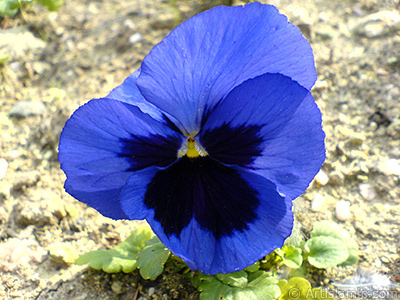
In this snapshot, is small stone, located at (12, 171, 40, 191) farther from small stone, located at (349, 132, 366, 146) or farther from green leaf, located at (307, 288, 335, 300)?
small stone, located at (349, 132, 366, 146)

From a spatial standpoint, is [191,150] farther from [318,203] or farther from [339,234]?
[318,203]

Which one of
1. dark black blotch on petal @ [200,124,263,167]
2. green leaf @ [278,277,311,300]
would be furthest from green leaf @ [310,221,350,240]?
dark black blotch on petal @ [200,124,263,167]

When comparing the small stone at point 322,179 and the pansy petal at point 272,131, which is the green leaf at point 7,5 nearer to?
the pansy petal at point 272,131

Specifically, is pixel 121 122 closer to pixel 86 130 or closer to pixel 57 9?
pixel 86 130

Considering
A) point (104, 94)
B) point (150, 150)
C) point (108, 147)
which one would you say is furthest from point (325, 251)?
point (104, 94)

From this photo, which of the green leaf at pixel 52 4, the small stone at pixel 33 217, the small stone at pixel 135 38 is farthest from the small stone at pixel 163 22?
the small stone at pixel 33 217

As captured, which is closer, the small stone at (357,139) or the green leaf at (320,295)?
the green leaf at (320,295)
